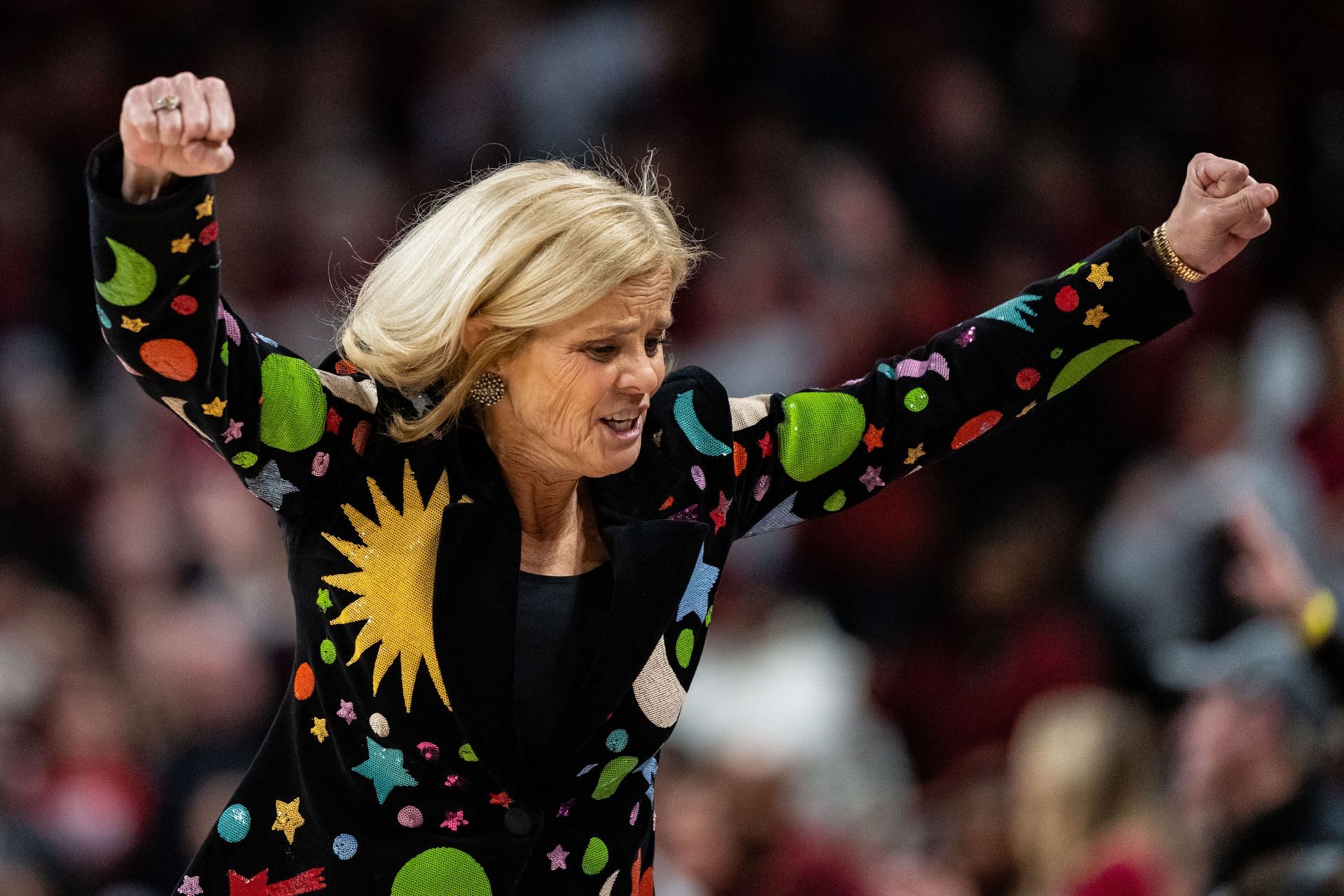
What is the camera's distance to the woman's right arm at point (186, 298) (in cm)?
120

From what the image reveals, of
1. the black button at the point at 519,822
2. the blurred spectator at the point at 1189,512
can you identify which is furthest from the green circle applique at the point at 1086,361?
the blurred spectator at the point at 1189,512

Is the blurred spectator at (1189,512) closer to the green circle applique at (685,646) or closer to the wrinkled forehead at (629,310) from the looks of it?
the green circle applique at (685,646)

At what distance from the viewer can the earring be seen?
4.92 feet

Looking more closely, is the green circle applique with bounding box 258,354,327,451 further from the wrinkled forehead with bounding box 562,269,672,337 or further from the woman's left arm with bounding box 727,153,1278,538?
the woman's left arm with bounding box 727,153,1278,538

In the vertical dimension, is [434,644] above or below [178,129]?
below

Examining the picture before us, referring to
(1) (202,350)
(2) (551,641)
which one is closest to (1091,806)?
(2) (551,641)

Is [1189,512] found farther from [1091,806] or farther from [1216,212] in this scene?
[1216,212]

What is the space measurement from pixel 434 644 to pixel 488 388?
226 mm

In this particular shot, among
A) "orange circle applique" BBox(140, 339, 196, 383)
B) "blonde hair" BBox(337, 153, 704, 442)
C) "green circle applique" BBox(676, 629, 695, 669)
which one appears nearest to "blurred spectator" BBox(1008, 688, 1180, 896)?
"green circle applique" BBox(676, 629, 695, 669)

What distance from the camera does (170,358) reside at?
1.27 meters

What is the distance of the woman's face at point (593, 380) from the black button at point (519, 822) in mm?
289

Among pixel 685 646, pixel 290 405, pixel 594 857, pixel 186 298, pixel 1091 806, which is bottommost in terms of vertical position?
pixel 1091 806

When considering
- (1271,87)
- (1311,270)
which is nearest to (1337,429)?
(1311,270)

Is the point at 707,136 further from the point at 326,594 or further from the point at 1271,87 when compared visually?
the point at 326,594
